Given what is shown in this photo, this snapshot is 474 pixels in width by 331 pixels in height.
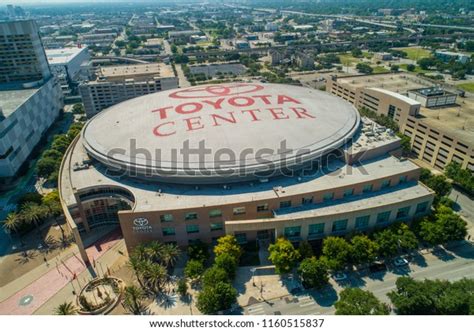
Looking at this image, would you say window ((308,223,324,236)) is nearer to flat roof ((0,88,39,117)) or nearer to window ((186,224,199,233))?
window ((186,224,199,233))

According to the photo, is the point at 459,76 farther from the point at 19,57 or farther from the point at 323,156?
the point at 19,57

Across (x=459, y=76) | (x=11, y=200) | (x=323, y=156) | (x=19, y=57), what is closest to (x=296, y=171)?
(x=323, y=156)

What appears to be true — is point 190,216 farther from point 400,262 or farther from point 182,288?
point 400,262

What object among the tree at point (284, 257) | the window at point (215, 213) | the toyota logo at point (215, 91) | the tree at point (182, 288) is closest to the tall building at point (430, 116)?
the toyota logo at point (215, 91)

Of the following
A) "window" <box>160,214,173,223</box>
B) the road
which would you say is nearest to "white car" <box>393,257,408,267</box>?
the road

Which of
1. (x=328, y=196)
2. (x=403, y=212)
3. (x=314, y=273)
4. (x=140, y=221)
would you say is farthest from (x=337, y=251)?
(x=140, y=221)

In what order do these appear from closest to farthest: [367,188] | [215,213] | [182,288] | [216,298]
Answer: [216,298] < [182,288] < [215,213] < [367,188]

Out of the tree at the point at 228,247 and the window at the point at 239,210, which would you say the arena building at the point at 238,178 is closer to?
the window at the point at 239,210
